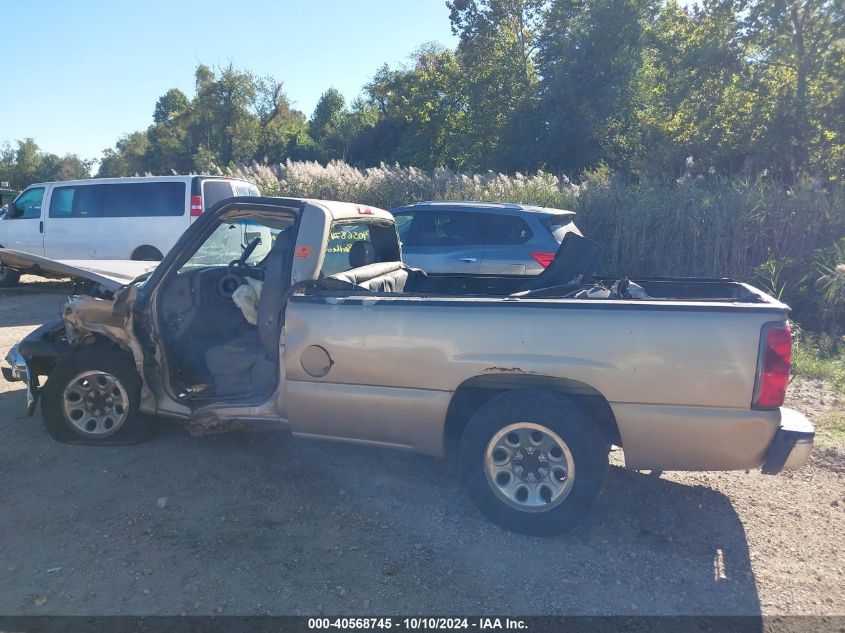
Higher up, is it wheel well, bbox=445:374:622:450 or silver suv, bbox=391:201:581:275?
silver suv, bbox=391:201:581:275

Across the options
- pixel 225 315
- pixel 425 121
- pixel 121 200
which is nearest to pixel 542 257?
pixel 225 315

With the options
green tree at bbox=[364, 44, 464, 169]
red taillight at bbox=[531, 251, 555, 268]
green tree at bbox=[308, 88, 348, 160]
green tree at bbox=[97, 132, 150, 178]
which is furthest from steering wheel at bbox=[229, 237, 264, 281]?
green tree at bbox=[97, 132, 150, 178]

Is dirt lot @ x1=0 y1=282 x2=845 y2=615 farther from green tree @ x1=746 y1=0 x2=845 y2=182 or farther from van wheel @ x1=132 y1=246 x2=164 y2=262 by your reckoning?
green tree @ x1=746 y1=0 x2=845 y2=182

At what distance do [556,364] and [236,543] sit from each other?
198 cm

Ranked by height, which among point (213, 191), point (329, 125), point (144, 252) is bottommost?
point (144, 252)

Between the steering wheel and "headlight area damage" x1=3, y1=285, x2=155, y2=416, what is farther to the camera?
the steering wheel

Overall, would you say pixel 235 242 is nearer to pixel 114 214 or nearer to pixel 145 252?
pixel 145 252

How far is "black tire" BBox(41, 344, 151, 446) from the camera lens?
4785 mm

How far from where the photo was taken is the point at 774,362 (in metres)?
3.41

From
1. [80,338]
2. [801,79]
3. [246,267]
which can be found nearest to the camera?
[80,338]

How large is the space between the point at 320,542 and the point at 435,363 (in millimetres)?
1161

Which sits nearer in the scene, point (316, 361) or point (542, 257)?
point (316, 361)

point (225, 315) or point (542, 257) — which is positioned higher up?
point (542, 257)

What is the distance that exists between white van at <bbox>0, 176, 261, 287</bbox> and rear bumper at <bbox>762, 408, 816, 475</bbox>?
10644mm
